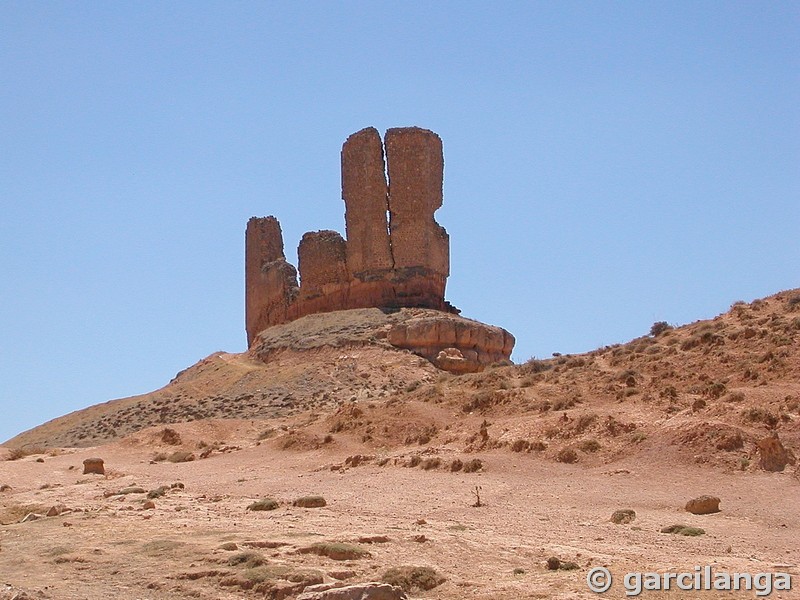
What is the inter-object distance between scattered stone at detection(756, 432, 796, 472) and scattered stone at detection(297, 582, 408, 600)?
9.78 metres

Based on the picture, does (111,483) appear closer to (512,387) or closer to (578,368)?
(512,387)

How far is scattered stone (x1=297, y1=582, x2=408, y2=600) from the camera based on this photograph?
8.70 m

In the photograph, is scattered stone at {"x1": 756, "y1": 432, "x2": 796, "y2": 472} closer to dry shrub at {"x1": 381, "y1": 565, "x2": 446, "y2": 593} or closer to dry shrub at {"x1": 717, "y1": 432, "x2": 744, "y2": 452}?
dry shrub at {"x1": 717, "y1": 432, "x2": 744, "y2": 452}

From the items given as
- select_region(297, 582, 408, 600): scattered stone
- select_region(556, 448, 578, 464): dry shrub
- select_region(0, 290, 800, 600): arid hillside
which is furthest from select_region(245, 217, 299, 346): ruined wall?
select_region(297, 582, 408, 600): scattered stone

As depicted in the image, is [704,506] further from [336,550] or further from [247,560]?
[247,560]

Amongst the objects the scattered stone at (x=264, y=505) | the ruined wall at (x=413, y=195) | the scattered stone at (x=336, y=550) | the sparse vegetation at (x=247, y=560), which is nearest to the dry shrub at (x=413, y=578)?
the scattered stone at (x=336, y=550)

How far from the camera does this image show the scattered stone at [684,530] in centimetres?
1242

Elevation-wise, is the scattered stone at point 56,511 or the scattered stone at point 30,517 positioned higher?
the scattered stone at point 56,511

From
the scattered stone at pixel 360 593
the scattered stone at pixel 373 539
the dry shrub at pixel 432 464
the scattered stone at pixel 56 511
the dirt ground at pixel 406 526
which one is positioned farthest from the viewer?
the dry shrub at pixel 432 464

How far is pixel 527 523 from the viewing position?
44.6 ft

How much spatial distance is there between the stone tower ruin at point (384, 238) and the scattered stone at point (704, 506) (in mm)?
25467

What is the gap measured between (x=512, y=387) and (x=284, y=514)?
11.3 meters

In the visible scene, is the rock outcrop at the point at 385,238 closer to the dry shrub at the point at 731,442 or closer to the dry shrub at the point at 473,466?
the dry shrub at the point at 473,466

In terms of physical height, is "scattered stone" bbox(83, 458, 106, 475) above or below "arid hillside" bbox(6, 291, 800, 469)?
below
